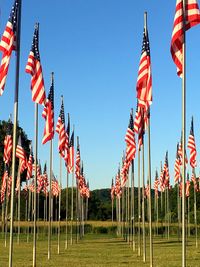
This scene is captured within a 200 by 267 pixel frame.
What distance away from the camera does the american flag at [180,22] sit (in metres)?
13.9

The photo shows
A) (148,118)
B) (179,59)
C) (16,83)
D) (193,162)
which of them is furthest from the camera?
(193,162)

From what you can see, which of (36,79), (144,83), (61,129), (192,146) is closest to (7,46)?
(36,79)

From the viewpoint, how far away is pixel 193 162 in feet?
123

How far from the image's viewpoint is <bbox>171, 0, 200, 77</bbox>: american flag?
45.5ft

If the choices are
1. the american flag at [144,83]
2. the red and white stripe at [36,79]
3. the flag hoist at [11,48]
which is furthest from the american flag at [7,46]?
the american flag at [144,83]

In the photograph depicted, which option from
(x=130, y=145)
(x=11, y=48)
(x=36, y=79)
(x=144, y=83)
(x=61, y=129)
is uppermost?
(x=11, y=48)

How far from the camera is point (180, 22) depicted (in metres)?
13.8

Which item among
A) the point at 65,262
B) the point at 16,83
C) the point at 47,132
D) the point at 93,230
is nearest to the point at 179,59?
the point at 16,83

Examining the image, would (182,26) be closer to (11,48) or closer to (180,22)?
(180,22)

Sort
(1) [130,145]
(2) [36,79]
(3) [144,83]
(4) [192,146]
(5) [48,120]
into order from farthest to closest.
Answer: (4) [192,146] < (1) [130,145] < (5) [48,120] < (2) [36,79] < (3) [144,83]

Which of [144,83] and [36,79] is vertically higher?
[36,79]

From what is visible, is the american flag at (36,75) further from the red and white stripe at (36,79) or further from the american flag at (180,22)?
the american flag at (180,22)

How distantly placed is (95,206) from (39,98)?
333 ft

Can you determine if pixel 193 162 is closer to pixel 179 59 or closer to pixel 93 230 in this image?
pixel 179 59
